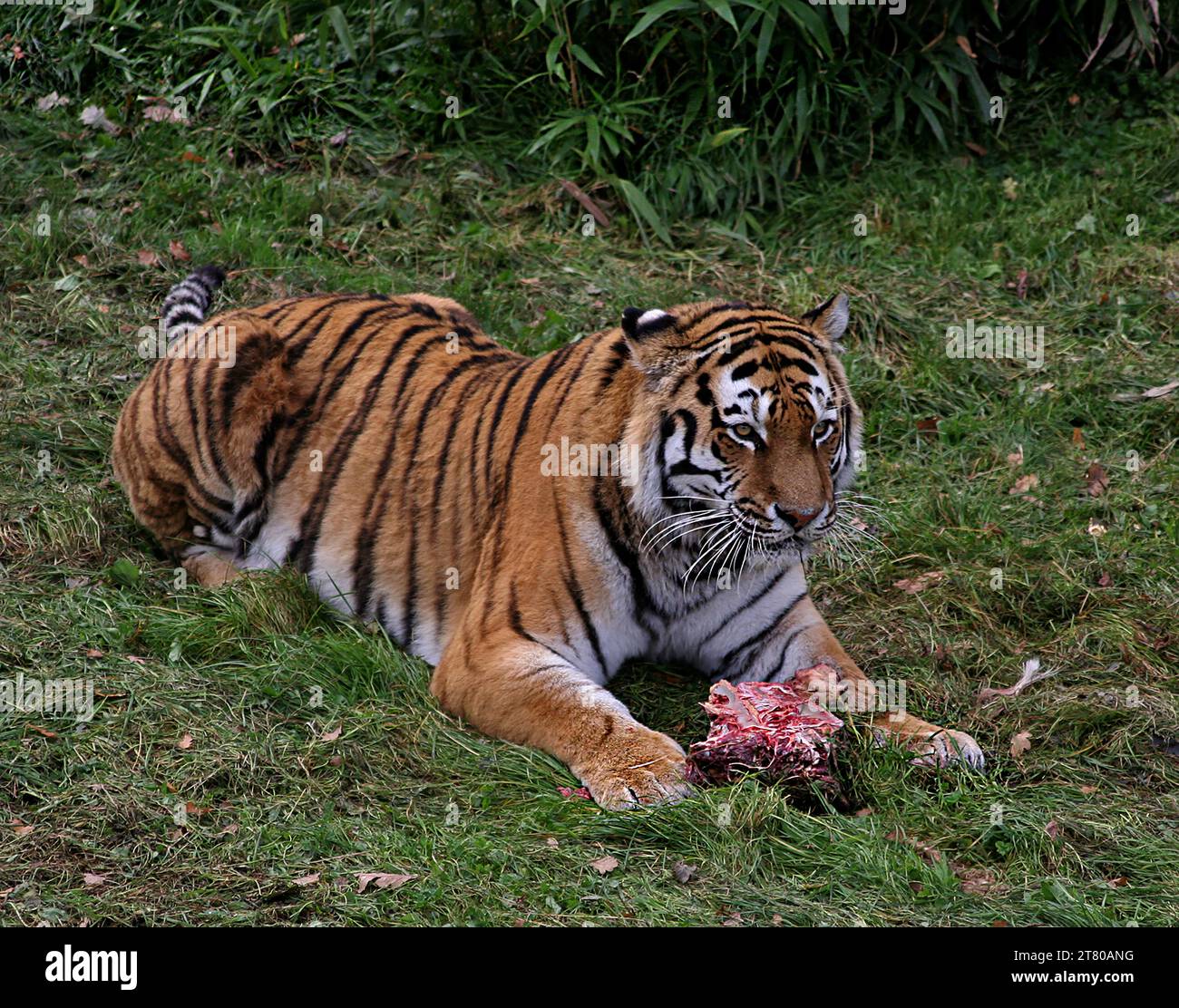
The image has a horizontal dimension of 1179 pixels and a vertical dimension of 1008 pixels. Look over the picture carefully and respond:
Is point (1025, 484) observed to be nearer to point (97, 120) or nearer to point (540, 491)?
point (540, 491)

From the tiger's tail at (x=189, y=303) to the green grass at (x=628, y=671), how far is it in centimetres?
45

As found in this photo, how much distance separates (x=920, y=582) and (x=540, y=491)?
151cm

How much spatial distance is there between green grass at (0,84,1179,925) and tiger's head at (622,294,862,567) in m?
0.69

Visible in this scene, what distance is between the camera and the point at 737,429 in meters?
4.28

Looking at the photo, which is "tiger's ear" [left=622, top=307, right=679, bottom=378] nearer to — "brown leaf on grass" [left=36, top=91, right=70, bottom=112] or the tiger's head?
the tiger's head

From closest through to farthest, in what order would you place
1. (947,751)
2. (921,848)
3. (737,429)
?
(921,848)
(947,751)
(737,429)

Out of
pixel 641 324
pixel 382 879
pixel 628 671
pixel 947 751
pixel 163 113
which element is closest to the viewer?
pixel 382 879

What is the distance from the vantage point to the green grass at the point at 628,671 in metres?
3.66

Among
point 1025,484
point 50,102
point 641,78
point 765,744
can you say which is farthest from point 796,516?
point 50,102

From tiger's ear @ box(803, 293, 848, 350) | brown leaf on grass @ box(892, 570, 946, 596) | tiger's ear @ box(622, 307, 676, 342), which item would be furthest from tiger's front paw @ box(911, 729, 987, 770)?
tiger's ear @ box(622, 307, 676, 342)

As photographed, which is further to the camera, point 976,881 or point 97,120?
point 97,120

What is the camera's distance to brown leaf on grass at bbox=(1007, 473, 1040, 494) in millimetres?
5785

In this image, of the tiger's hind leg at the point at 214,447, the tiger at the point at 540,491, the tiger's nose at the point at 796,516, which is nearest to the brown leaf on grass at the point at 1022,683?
the tiger at the point at 540,491
